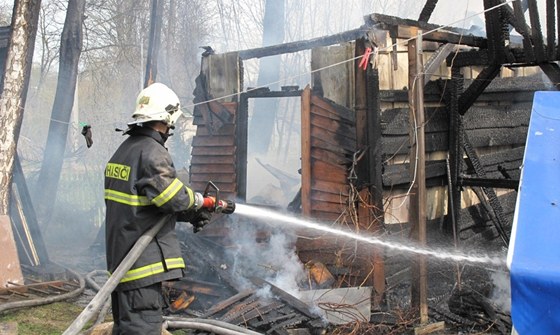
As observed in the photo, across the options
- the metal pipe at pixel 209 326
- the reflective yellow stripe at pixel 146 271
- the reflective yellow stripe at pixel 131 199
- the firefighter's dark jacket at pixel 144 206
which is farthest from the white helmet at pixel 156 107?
the metal pipe at pixel 209 326

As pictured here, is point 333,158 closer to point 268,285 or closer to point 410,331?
point 268,285

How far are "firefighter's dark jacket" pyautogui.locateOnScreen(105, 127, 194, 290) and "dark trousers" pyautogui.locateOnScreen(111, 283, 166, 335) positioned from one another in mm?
71

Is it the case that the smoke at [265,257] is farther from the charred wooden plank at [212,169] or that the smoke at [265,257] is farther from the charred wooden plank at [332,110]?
the charred wooden plank at [332,110]

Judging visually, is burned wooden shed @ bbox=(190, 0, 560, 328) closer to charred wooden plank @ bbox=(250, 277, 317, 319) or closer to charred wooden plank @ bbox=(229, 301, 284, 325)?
charred wooden plank @ bbox=(250, 277, 317, 319)

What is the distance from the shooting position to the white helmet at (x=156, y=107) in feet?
14.6

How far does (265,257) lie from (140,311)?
431 cm

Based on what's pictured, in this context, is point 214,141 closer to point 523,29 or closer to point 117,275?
point 523,29

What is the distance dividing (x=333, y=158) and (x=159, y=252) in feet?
13.2

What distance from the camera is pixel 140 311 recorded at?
4.27m

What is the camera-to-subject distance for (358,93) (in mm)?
7672

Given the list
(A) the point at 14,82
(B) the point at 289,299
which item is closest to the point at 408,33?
(B) the point at 289,299

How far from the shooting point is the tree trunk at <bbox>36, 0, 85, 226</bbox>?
13305mm

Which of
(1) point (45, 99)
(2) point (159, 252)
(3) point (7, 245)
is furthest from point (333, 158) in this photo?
(1) point (45, 99)

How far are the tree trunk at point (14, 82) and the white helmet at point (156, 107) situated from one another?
5865 mm
